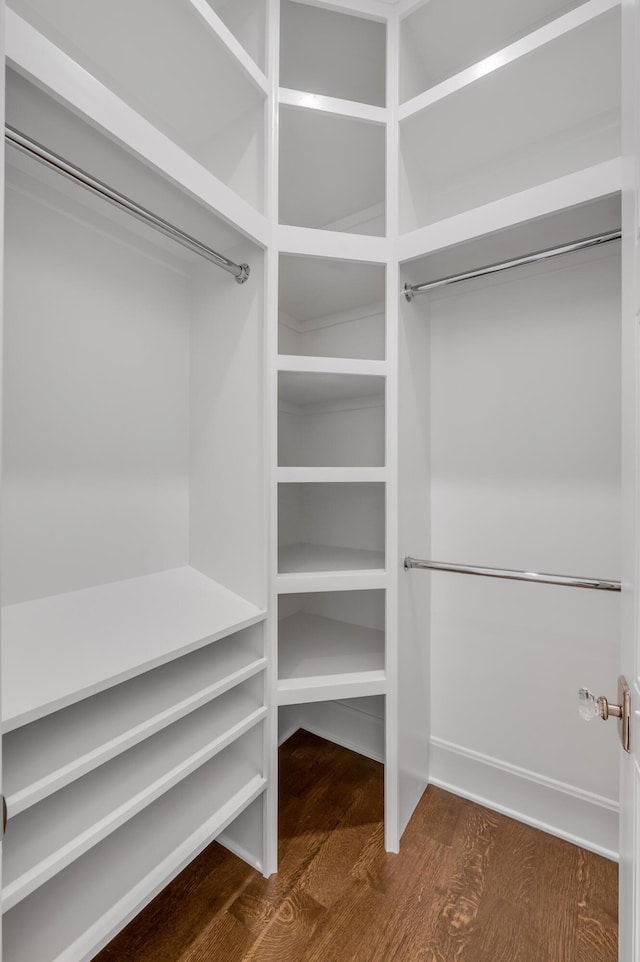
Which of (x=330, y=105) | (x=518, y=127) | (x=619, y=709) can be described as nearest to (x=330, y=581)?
(x=619, y=709)

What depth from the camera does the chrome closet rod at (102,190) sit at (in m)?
0.84

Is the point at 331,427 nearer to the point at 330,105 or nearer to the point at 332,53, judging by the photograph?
the point at 330,105

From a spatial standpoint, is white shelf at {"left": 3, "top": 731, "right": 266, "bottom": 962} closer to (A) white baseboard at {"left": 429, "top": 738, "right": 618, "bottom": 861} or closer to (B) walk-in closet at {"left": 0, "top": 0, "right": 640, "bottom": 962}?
(B) walk-in closet at {"left": 0, "top": 0, "right": 640, "bottom": 962}

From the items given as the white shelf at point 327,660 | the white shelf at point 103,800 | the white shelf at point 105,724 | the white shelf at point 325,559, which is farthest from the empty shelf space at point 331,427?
the white shelf at point 103,800

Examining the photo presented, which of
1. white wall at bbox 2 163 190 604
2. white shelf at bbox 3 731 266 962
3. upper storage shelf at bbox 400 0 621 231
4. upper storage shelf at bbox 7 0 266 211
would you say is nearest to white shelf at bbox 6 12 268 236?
upper storage shelf at bbox 7 0 266 211

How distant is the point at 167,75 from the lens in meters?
1.29

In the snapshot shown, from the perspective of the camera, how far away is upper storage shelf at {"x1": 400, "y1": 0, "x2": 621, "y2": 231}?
1265mm

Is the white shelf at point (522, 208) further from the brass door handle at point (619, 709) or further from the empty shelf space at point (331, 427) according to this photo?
the brass door handle at point (619, 709)

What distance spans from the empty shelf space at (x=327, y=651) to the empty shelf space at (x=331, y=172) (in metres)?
1.75

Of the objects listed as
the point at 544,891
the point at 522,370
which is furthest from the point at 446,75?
the point at 544,891

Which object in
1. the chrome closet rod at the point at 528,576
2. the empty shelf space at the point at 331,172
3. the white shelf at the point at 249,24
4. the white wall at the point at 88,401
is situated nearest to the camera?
the white wall at the point at 88,401

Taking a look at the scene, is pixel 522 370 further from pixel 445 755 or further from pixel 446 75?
pixel 445 755

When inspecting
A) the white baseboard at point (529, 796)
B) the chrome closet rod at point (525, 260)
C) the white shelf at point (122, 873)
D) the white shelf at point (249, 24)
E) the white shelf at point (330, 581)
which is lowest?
the white baseboard at point (529, 796)

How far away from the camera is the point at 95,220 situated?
1266 millimetres
